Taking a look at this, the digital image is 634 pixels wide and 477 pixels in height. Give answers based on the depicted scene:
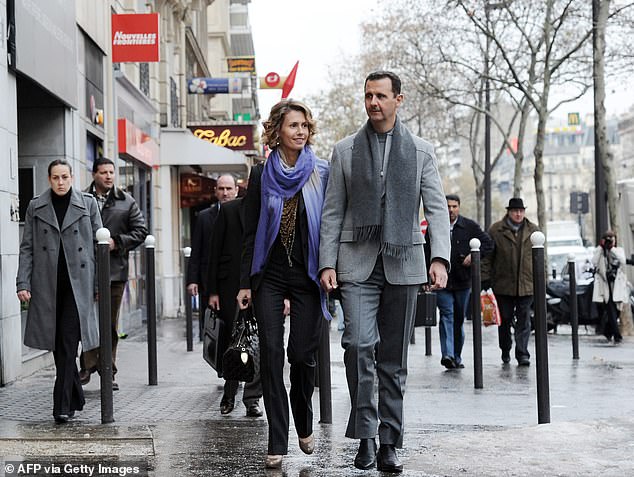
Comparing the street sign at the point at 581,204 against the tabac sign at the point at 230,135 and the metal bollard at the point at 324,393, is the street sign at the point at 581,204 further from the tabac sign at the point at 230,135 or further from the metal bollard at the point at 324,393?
the metal bollard at the point at 324,393

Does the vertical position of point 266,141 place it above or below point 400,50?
below

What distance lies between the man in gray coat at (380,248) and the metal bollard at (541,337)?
205 cm

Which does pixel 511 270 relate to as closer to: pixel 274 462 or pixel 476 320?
pixel 476 320

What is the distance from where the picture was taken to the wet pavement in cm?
616

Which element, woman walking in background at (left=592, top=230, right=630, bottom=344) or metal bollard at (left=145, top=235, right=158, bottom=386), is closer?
metal bollard at (left=145, top=235, right=158, bottom=386)

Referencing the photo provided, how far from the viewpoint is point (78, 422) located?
312 inches

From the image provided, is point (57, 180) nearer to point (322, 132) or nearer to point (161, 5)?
point (161, 5)

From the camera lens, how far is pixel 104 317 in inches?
315

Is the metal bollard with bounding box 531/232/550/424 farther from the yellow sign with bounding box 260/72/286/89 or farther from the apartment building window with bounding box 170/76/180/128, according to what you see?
the yellow sign with bounding box 260/72/286/89

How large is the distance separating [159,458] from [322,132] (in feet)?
156

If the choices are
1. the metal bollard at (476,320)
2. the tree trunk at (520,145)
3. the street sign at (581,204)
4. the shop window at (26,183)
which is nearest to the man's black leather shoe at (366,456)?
the metal bollard at (476,320)

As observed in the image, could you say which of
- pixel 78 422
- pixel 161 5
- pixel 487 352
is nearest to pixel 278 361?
pixel 78 422

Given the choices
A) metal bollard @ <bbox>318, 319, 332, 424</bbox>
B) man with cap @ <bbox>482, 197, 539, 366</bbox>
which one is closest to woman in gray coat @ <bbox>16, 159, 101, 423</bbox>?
metal bollard @ <bbox>318, 319, 332, 424</bbox>

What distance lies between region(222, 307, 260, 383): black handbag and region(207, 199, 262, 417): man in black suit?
4.44 ft
